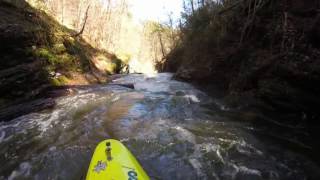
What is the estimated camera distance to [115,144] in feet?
13.0

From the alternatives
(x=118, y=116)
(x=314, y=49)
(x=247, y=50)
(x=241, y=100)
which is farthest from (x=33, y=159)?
(x=247, y=50)

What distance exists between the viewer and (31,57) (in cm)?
823

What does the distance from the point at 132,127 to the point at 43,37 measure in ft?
17.0

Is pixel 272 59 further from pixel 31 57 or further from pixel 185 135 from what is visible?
pixel 31 57

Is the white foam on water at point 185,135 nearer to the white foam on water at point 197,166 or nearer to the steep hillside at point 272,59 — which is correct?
the white foam on water at point 197,166

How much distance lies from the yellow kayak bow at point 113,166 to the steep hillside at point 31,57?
13.3ft

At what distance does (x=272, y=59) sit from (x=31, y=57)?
630 centimetres

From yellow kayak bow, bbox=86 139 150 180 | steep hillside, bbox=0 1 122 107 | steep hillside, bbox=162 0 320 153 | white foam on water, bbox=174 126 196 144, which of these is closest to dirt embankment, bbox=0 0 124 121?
steep hillside, bbox=0 1 122 107

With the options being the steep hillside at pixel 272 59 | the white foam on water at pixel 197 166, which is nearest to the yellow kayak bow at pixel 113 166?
the white foam on water at pixel 197 166

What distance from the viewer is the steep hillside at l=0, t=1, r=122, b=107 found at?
7118 mm

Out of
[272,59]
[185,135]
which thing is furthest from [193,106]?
[185,135]

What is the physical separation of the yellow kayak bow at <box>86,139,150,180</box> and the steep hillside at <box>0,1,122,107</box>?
405 centimetres

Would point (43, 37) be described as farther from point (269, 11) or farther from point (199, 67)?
point (269, 11)

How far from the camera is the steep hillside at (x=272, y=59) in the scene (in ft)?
19.3
